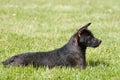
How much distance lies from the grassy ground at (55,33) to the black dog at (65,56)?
27 cm

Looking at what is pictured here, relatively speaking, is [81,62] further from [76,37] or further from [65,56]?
[76,37]

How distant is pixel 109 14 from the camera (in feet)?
64.8

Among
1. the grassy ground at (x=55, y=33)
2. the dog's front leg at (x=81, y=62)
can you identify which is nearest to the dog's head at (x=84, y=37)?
the dog's front leg at (x=81, y=62)

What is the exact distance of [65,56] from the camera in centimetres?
901

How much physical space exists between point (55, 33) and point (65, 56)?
4.84 meters

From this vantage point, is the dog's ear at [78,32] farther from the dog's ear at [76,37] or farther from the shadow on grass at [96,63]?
the shadow on grass at [96,63]

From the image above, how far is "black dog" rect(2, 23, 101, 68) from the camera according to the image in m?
8.80

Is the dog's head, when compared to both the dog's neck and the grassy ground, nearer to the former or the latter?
the dog's neck

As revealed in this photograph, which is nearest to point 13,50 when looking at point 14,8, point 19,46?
point 19,46

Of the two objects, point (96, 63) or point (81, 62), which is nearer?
point (81, 62)

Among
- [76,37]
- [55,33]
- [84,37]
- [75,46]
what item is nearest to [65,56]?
[75,46]

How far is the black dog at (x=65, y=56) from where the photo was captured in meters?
8.80

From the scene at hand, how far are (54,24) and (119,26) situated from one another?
246 cm

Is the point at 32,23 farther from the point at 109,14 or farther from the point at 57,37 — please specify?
the point at 109,14
